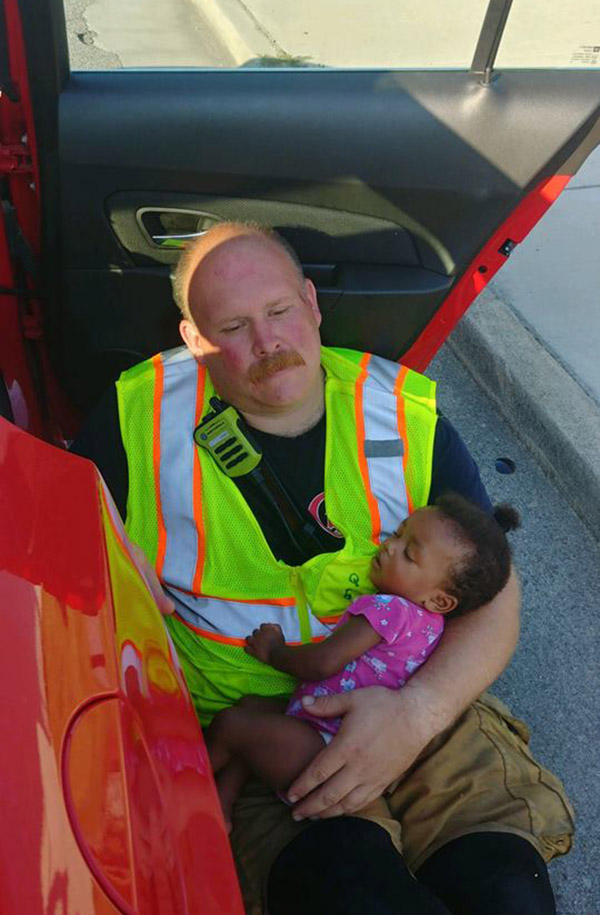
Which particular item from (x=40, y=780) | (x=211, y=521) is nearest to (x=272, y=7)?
(x=211, y=521)

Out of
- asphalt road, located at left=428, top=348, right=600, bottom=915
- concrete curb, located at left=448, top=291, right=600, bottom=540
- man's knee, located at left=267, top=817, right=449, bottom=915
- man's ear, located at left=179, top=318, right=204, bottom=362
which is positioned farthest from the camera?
concrete curb, located at left=448, top=291, right=600, bottom=540

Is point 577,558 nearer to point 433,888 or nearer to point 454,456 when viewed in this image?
point 454,456

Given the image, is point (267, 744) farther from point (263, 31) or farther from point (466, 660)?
point (263, 31)

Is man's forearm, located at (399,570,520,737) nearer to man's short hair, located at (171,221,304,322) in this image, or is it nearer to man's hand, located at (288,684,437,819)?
man's hand, located at (288,684,437,819)

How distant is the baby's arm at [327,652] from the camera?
177 cm

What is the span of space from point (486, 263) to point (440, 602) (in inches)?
36.6

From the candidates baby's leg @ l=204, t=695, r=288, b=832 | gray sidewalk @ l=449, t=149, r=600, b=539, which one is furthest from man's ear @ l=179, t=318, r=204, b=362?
gray sidewalk @ l=449, t=149, r=600, b=539

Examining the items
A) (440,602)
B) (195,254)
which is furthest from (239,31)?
(440,602)

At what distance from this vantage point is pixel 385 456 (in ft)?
6.54

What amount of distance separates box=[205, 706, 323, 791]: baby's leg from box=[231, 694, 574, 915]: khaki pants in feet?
0.21

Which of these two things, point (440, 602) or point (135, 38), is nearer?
point (440, 602)

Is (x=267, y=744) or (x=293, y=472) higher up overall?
(x=293, y=472)

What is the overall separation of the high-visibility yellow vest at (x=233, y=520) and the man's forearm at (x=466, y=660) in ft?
0.69

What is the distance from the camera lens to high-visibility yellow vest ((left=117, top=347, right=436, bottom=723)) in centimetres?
189
